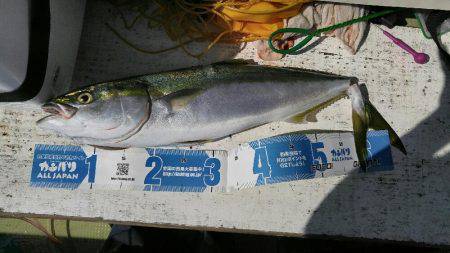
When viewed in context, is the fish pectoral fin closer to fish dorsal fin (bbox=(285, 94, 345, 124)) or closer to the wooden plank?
fish dorsal fin (bbox=(285, 94, 345, 124))

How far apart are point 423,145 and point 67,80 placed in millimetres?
1859

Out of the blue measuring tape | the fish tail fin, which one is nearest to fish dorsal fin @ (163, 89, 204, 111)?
the blue measuring tape

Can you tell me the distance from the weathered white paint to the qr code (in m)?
0.10

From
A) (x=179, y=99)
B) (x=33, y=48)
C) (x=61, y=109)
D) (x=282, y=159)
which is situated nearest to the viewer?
(x=33, y=48)

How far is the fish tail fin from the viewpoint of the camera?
1.94 metres

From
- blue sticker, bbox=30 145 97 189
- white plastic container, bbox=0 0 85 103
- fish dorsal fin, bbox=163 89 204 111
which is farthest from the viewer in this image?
blue sticker, bbox=30 145 97 189

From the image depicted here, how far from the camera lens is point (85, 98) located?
5.57ft

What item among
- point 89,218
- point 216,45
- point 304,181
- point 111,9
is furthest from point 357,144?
point 111,9

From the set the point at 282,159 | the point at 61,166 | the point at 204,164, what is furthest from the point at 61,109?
the point at 282,159

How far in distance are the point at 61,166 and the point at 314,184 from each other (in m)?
1.27

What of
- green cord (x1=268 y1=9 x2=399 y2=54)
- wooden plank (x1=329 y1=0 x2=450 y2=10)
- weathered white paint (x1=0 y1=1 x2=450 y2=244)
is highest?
wooden plank (x1=329 y1=0 x2=450 y2=10)

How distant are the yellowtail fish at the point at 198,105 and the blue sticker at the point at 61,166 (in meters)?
0.20

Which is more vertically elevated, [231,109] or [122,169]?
[231,109]

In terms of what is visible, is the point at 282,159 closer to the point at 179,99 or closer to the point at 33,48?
the point at 179,99
